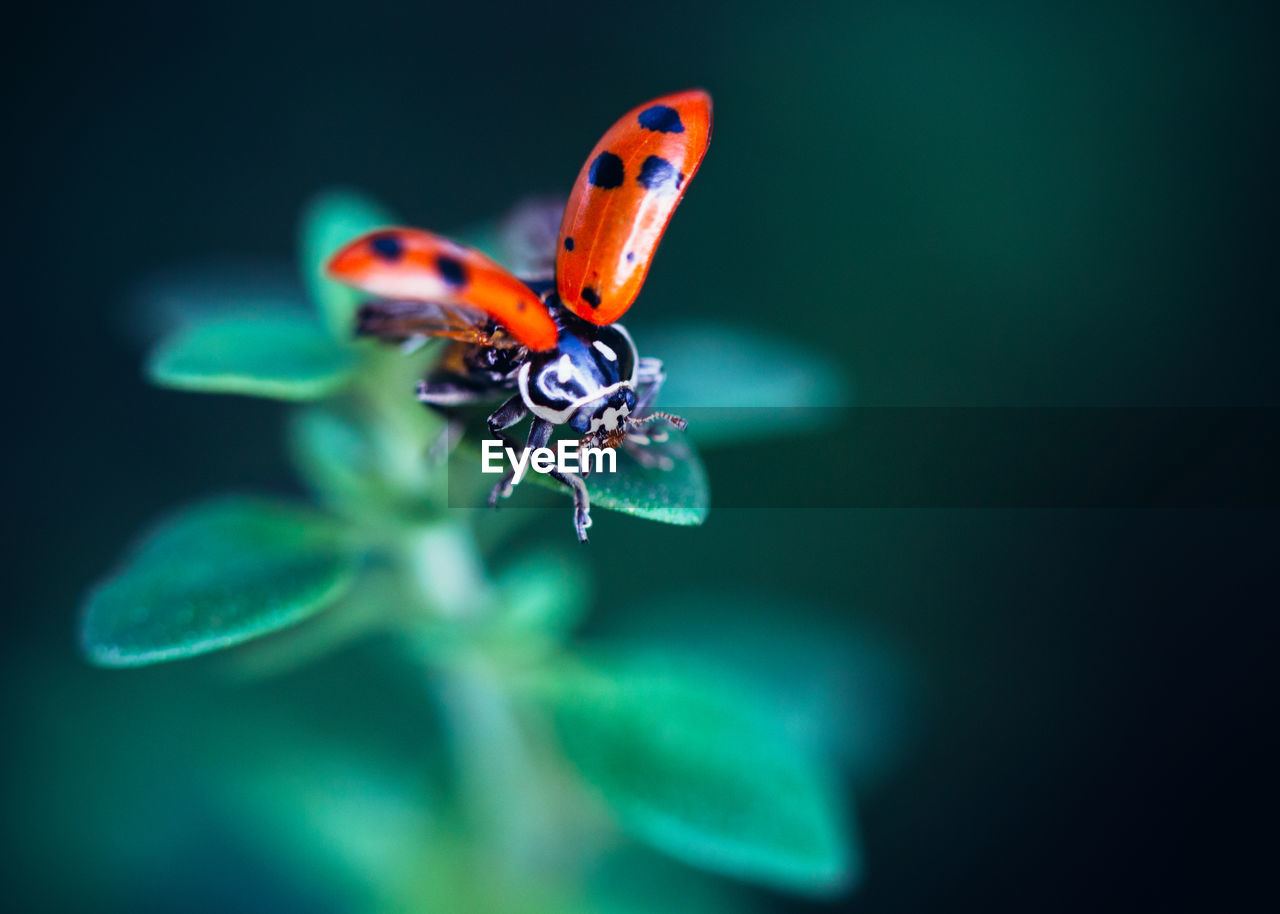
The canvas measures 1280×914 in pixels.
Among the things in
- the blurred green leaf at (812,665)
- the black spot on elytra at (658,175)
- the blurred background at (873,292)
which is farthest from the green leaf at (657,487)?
the blurred background at (873,292)

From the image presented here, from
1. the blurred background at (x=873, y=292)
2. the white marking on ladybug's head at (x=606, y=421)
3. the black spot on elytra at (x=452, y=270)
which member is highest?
the blurred background at (x=873, y=292)

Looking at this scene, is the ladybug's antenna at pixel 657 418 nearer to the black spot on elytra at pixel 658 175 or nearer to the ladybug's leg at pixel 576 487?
the ladybug's leg at pixel 576 487

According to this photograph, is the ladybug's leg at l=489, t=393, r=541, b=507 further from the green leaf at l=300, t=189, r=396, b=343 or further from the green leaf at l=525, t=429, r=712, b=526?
the green leaf at l=300, t=189, r=396, b=343

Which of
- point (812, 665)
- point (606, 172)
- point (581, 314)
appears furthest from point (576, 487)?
point (812, 665)

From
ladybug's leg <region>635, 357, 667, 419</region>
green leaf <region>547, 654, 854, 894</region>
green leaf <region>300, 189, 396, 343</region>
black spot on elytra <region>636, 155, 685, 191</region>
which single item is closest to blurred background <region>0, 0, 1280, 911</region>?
green leaf <region>547, 654, 854, 894</region>

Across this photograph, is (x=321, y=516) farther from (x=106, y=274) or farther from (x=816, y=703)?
(x=106, y=274)

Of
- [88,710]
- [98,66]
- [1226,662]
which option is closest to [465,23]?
[98,66]

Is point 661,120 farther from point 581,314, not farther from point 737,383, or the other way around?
point 737,383
